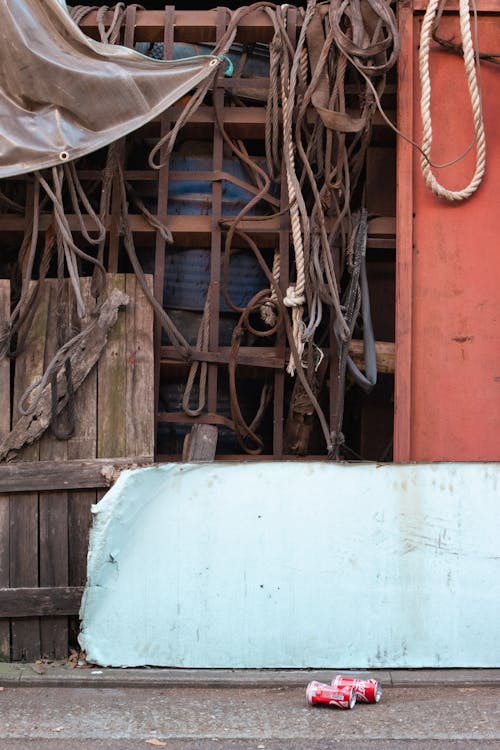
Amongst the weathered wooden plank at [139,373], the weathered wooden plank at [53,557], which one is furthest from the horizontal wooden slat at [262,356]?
the weathered wooden plank at [53,557]

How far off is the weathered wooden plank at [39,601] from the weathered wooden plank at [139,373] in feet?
2.10

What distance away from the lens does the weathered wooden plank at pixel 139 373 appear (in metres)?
4.45

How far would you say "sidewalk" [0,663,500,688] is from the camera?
4.00 meters

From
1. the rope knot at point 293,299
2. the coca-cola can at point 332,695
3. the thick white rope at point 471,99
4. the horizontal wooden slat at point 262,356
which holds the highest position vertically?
the thick white rope at point 471,99

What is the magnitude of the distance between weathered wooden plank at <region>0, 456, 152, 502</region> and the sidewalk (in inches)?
29.2

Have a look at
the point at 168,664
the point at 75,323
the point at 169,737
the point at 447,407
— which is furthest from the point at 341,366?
the point at 169,737

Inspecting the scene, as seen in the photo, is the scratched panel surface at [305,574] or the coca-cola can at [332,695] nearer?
the coca-cola can at [332,695]

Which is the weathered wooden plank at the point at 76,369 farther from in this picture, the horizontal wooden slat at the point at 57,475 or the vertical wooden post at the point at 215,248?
the vertical wooden post at the point at 215,248

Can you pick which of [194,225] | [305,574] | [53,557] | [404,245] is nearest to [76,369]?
[53,557]

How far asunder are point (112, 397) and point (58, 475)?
0.41m

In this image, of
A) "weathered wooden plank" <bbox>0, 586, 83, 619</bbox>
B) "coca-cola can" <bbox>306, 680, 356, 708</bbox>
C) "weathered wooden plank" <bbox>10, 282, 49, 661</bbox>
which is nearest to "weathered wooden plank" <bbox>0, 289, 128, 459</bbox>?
"weathered wooden plank" <bbox>10, 282, 49, 661</bbox>

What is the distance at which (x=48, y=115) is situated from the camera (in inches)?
173

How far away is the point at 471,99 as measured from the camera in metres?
4.61

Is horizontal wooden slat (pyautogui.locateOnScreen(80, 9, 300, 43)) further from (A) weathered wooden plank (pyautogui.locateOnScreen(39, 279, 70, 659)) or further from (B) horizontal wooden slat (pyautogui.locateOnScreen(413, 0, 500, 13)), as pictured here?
(A) weathered wooden plank (pyautogui.locateOnScreen(39, 279, 70, 659))
